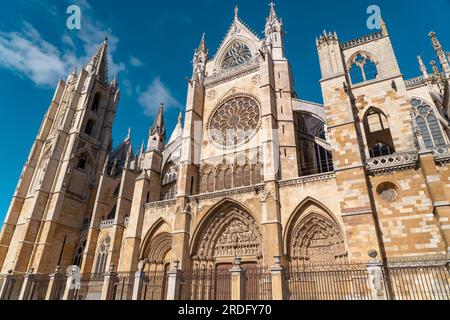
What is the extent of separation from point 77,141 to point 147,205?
10.2 meters

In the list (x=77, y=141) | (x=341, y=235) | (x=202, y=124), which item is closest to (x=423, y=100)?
(x=341, y=235)

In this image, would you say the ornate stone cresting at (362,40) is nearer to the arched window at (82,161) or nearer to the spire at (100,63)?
the arched window at (82,161)

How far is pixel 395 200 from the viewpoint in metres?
10.7

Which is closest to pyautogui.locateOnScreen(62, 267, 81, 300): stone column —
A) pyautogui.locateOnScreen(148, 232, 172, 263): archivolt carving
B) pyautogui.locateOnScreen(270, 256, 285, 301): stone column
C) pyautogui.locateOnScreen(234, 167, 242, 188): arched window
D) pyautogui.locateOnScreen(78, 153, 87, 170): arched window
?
pyautogui.locateOnScreen(148, 232, 172, 263): archivolt carving

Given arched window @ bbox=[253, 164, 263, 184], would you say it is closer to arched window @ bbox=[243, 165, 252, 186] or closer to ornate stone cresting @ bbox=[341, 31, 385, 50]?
arched window @ bbox=[243, 165, 252, 186]

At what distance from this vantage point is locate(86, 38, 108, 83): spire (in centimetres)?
2745

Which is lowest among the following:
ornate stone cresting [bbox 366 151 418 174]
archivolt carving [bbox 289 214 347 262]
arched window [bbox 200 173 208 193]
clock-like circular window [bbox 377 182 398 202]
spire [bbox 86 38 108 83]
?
archivolt carving [bbox 289 214 347 262]

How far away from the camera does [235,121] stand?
17.6 metres

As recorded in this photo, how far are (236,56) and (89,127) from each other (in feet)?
47.2

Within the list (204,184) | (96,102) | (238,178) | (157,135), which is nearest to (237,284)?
(238,178)

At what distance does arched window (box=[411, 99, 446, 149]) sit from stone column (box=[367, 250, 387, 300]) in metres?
12.1

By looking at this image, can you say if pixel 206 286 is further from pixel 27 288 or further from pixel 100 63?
pixel 100 63

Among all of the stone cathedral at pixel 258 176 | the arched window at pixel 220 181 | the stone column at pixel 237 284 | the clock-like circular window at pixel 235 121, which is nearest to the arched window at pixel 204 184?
the stone cathedral at pixel 258 176
